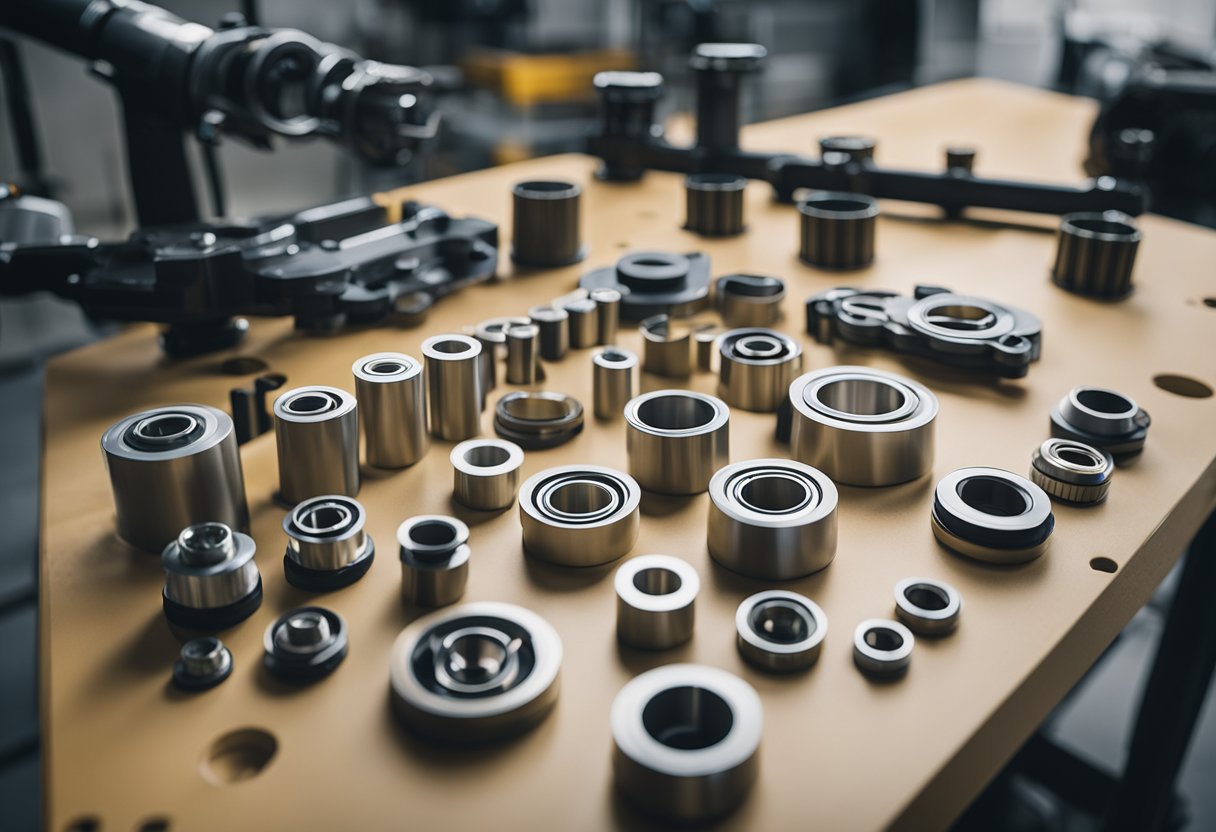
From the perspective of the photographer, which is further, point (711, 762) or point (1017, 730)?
point (1017, 730)

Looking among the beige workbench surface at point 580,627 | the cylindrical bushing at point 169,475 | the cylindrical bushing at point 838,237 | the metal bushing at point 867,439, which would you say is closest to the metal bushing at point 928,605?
the beige workbench surface at point 580,627

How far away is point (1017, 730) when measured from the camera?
0.63 meters

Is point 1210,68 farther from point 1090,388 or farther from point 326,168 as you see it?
point 326,168

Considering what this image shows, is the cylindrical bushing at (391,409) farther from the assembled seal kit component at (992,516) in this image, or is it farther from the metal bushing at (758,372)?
the assembled seal kit component at (992,516)

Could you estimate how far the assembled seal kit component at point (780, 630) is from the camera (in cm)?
62

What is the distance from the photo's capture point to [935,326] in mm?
1034

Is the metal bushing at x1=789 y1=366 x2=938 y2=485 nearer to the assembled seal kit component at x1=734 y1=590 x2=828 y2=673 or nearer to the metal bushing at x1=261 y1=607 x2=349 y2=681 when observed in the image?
the assembled seal kit component at x1=734 y1=590 x2=828 y2=673

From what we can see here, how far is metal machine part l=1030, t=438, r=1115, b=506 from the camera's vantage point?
0.79 meters

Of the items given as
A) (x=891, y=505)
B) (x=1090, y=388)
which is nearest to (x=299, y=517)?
(x=891, y=505)

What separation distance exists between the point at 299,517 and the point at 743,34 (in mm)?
3433

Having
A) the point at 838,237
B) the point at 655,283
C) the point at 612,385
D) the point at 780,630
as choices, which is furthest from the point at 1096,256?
the point at 780,630

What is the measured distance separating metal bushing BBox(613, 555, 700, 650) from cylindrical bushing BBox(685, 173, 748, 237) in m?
0.85

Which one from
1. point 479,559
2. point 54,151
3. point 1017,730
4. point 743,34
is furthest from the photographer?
point 743,34

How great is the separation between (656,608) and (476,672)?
118 millimetres
